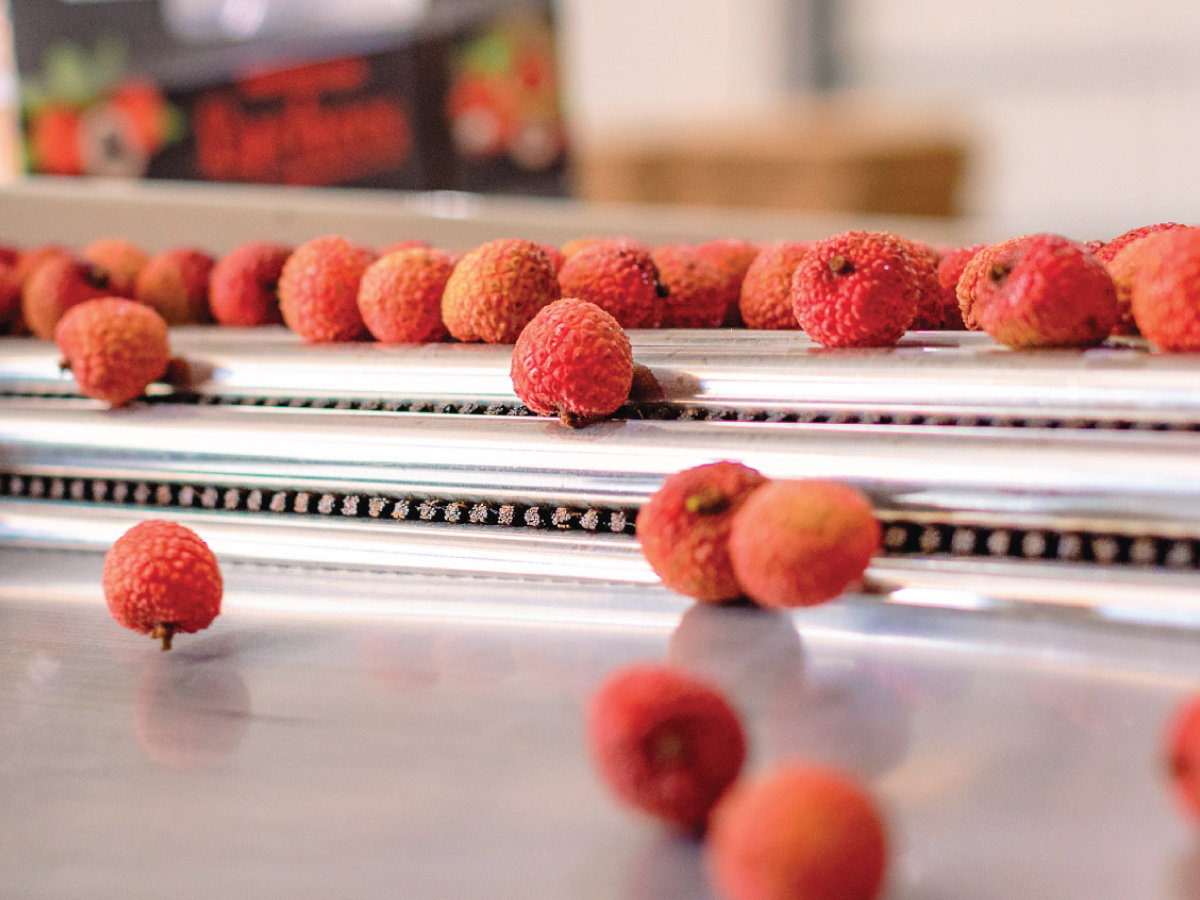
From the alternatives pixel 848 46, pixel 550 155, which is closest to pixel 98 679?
pixel 550 155

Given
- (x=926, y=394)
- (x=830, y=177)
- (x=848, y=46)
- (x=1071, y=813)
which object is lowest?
(x=1071, y=813)

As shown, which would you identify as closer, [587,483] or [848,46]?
[587,483]

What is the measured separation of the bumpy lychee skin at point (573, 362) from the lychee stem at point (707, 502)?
12 centimetres

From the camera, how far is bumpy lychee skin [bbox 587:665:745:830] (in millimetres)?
448

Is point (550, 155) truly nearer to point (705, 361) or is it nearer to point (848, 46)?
point (705, 361)

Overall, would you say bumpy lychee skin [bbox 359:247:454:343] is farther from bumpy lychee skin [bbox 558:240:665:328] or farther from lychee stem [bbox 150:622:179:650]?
lychee stem [bbox 150:622:179:650]

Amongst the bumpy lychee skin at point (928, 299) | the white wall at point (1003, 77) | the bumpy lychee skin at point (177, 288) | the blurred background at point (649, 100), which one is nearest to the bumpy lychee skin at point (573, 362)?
the bumpy lychee skin at point (928, 299)

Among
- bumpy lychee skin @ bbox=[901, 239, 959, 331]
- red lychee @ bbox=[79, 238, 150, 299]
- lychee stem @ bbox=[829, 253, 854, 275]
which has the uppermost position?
red lychee @ bbox=[79, 238, 150, 299]

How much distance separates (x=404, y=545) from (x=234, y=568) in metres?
0.14

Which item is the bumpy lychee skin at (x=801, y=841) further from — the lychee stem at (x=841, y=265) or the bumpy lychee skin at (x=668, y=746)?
the lychee stem at (x=841, y=265)

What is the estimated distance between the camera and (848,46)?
643 centimetres

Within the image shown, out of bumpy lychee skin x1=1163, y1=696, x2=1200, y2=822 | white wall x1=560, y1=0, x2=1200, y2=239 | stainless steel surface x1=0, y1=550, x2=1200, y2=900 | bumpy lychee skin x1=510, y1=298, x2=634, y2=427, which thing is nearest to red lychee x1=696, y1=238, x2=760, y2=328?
bumpy lychee skin x1=510, y1=298, x2=634, y2=427

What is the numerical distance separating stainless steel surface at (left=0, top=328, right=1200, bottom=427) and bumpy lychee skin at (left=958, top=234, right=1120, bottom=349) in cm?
1

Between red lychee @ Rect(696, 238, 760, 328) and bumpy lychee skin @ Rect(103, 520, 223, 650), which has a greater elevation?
red lychee @ Rect(696, 238, 760, 328)
